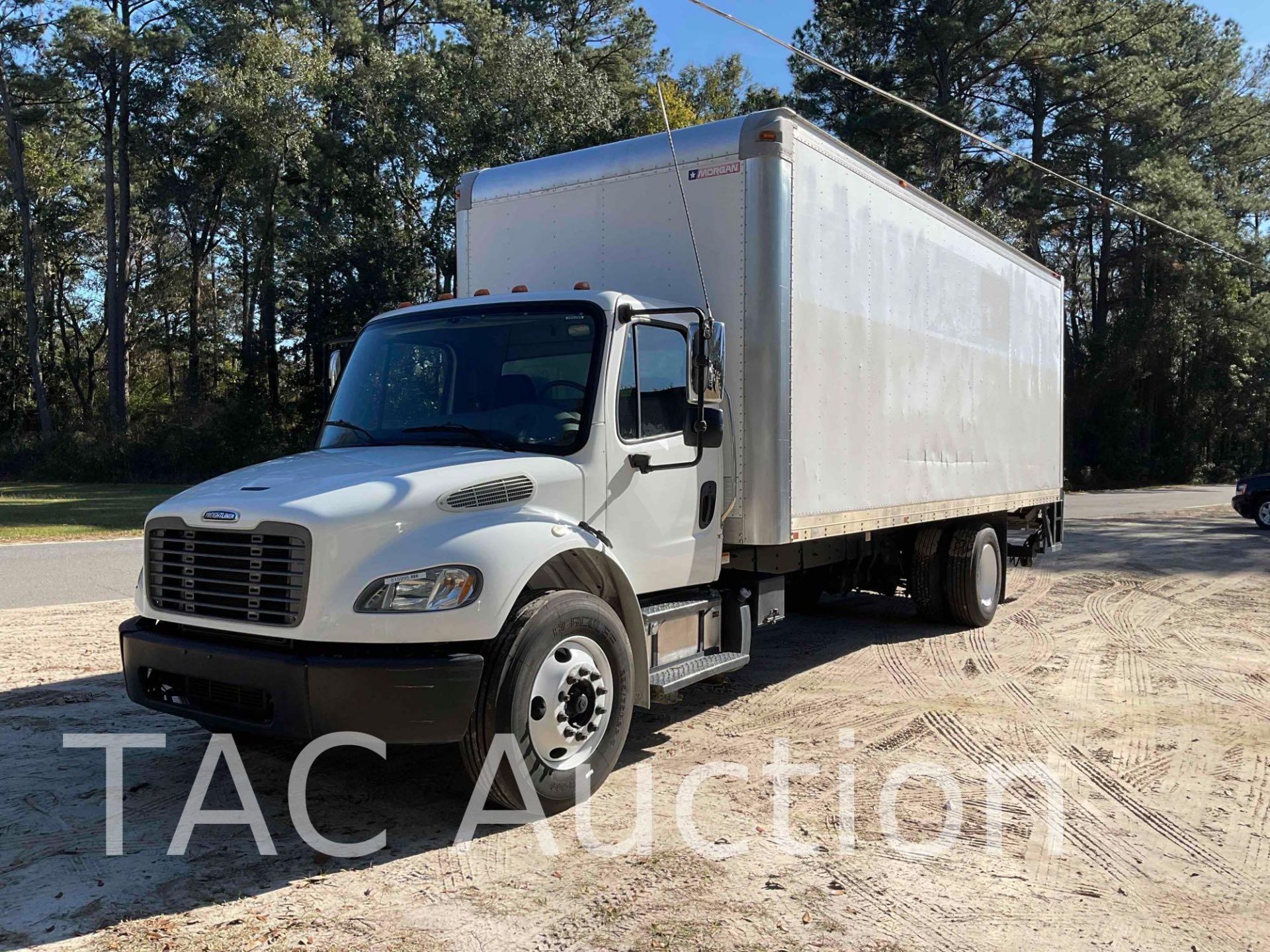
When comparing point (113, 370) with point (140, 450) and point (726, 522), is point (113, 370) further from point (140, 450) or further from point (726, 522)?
point (726, 522)

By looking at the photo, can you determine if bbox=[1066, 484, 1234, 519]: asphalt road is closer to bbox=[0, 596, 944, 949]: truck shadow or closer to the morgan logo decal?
the morgan logo decal

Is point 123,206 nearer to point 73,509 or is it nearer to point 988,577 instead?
point 73,509

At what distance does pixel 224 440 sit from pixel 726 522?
35160 mm

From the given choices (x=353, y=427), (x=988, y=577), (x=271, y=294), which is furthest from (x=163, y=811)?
(x=271, y=294)

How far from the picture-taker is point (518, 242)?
7164mm

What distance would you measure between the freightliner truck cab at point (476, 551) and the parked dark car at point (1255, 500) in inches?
753

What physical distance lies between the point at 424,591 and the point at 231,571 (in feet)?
3.05

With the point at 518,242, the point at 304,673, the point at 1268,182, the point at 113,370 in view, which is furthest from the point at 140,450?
the point at 1268,182

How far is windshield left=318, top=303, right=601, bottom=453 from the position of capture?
5297 millimetres

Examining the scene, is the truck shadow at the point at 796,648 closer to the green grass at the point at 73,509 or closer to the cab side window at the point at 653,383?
the cab side window at the point at 653,383

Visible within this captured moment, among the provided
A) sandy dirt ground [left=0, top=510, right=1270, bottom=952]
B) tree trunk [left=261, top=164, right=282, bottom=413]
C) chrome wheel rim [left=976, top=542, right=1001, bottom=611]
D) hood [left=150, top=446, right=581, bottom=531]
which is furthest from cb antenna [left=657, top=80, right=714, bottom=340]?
tree trunk [left=261, top=164, right=282, bottom=413]

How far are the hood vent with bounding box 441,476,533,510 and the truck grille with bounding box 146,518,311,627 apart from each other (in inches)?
26.0

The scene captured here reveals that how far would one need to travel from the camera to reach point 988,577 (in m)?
10.0

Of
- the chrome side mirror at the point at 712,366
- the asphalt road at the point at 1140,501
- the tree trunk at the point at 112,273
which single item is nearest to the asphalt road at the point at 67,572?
the chrome side mirror at the point at 712,366
